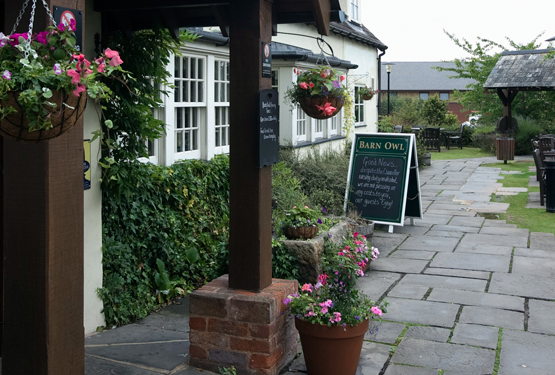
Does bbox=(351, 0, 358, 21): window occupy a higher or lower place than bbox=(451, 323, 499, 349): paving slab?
higher

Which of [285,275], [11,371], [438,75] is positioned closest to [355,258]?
[285,275]

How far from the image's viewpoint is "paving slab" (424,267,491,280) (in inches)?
271

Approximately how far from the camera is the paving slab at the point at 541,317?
206 inches

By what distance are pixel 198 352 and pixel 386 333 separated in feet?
5.57

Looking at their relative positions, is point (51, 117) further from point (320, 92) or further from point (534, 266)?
point (534, 266)

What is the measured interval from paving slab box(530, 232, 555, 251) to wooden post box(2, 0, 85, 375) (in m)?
6.98

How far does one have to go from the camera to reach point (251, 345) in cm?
409

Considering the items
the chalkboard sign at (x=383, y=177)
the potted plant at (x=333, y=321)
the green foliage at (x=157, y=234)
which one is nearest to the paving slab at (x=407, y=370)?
the potted plant at (x=333, y=321)

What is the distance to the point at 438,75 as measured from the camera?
2309 inches

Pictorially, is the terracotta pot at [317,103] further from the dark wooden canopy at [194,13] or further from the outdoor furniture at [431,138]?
the outdoor furniture at [431,138]

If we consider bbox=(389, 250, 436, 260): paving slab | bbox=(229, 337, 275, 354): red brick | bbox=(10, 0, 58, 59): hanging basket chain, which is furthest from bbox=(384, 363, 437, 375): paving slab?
bbox=(389, 250, 436, 260): paving slab

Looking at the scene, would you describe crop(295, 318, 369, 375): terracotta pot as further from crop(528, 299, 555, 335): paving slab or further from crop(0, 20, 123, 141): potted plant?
crop(0, 20, 123, 141): potted plant

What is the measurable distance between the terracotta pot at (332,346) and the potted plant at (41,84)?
A: 7.58ft

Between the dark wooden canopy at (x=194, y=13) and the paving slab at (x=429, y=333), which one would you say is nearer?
the dark wooden canopy at (x=194, y=13)
